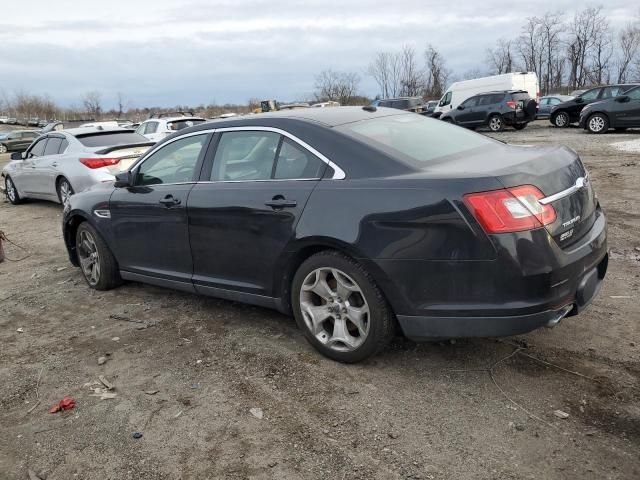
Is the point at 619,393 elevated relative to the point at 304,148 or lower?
lower

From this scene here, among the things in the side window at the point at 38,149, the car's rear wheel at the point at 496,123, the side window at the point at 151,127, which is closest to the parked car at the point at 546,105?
the car's rear wheel at the point at 496,123

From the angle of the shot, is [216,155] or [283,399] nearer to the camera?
[283,399]

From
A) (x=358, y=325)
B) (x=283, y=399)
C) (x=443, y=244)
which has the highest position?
(x=443, y=244)

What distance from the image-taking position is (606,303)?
4.32 m

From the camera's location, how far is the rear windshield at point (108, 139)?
31.3 ft

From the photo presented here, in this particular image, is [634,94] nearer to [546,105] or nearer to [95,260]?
[546,105]

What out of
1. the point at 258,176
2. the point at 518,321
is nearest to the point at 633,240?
the point at 518,321

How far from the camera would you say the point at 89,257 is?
18.3ft

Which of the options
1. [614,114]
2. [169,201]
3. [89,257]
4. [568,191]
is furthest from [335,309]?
[614,114]

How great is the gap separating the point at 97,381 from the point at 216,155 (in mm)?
Result: 1811

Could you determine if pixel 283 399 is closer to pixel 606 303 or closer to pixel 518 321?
pixel 518 321

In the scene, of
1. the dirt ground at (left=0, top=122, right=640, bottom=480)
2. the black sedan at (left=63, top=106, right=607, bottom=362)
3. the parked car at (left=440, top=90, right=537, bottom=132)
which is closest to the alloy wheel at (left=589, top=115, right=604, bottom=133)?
→ the parked car at (left=440, top=90, right=537, bottom=132)

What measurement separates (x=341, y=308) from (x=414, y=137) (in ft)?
4.18

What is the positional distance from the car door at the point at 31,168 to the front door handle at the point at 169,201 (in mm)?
7329
